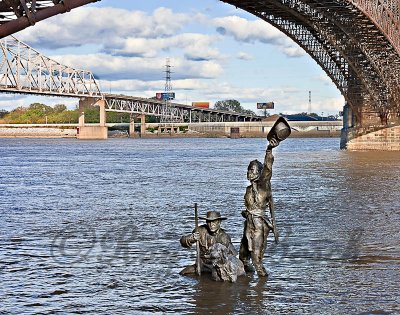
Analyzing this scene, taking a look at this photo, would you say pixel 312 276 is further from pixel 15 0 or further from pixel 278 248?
pixel 15 0

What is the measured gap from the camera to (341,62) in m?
86.2

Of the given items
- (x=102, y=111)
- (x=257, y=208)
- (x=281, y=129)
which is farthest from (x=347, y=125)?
(x=102, y=111)

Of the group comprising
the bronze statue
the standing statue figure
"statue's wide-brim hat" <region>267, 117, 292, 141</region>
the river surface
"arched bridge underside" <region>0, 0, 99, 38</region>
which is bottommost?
the river surface

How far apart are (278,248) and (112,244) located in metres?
3.52

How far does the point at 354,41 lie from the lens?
7644cm

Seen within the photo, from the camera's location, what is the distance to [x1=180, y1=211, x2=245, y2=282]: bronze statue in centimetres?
1381

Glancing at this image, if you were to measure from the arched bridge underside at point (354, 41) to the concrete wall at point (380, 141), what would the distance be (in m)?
1.13

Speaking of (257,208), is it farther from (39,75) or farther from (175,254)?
(39,75)

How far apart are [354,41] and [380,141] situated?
17.7 metres

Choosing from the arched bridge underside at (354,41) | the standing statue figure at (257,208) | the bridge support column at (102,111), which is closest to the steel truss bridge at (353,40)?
the arched bridge underside at (354,41)

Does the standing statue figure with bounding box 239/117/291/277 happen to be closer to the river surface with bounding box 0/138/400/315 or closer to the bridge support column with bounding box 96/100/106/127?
the river surface with bounding box 0/138/400/315

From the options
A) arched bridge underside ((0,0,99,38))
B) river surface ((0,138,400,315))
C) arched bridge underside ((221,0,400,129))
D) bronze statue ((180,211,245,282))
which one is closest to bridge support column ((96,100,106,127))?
arched bridge underside ((221,0,400,129))

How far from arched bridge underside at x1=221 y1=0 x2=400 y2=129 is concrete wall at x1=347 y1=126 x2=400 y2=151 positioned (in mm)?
1128

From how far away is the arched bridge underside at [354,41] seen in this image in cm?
7162
